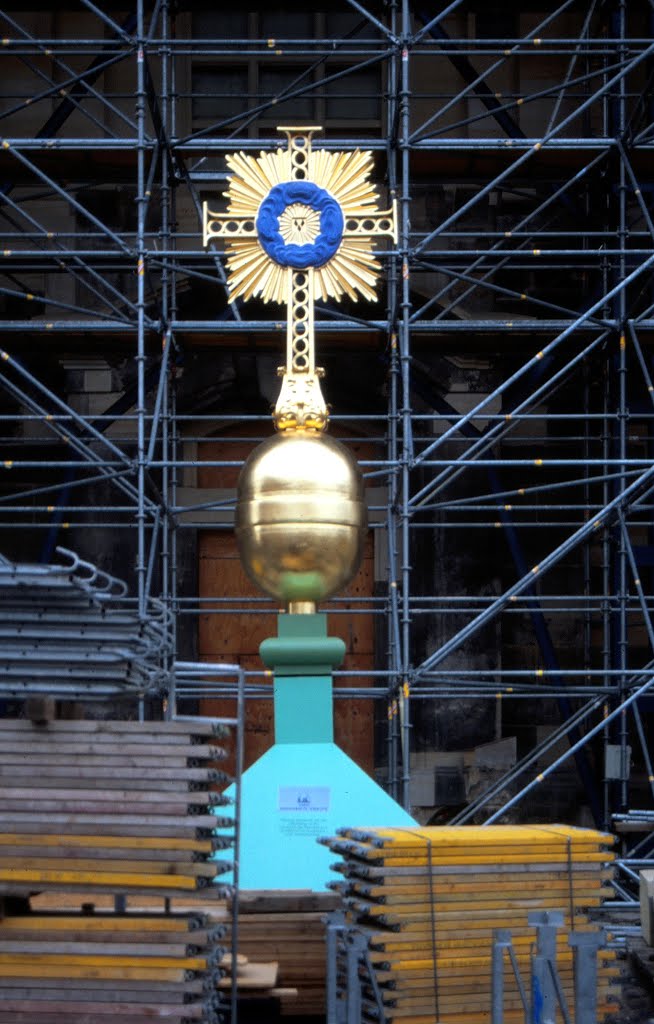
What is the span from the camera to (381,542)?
541 inches

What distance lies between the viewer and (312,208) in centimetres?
998

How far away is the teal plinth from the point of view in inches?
356

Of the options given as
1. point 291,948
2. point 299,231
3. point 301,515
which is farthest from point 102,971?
point 299,231

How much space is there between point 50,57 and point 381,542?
13.9ft

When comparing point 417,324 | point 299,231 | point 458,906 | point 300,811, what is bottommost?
point 458,906

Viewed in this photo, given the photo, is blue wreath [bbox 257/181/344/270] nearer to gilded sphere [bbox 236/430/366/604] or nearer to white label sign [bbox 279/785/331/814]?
gilded sphere [bbox 236/430/366/604]

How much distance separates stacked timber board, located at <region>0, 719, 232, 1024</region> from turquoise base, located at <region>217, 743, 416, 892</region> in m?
2.23

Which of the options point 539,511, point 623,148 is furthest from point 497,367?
point 623,148

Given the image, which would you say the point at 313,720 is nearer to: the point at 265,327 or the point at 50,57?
the point at 265,327

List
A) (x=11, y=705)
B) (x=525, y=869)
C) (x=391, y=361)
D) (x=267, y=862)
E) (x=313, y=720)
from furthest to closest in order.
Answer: (x=11, y=705), (x=391, y=361), (x=313, y=720), (x=267, y=862), (x=525, y=869)

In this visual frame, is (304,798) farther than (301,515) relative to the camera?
No

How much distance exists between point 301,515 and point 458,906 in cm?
267

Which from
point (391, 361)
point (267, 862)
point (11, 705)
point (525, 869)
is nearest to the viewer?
point (525, 869)

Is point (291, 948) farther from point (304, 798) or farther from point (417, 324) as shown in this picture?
point (417, 324)
